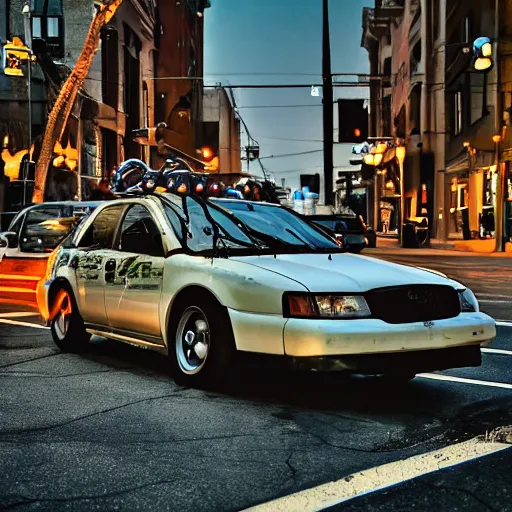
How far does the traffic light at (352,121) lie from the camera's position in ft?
130

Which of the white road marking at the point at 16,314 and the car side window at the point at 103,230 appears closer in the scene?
the car side window at the point at 103,230

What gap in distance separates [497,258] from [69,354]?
1863 cm

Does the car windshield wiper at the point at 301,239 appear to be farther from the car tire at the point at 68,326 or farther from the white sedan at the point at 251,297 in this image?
the car tire at the point at 68,326

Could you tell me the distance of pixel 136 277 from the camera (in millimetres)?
7145

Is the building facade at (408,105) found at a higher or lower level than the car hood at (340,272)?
higher

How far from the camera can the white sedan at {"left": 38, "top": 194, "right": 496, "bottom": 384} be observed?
5652 mm

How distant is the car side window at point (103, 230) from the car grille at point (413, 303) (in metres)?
3.11

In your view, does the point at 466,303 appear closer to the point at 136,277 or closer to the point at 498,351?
the point at 498,351

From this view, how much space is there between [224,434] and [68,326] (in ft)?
11.8

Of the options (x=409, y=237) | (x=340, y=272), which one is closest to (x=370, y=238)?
(x=409, y=237)

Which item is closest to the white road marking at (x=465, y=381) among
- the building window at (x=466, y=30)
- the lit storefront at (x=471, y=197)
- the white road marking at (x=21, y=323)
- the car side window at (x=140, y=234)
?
the car side window at (x=140, y=234)

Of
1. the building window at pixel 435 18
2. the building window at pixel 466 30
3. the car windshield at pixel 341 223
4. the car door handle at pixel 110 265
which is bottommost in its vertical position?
the car door handle at pixel 110 265

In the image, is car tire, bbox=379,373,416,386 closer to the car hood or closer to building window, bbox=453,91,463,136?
the car hood

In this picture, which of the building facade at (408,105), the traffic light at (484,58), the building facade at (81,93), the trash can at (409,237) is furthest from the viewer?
the building facade at (408,105)
